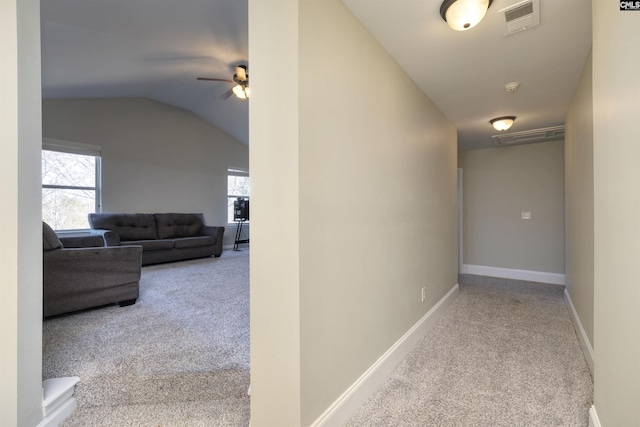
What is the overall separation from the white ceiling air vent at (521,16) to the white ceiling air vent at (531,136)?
2.55m

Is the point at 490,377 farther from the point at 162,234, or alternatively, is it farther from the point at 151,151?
the point at 151,151

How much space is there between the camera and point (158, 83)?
15.2 ft

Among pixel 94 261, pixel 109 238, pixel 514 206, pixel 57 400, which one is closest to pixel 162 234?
pixel 109 238

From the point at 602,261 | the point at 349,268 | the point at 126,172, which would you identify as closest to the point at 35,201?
the point at 349,268

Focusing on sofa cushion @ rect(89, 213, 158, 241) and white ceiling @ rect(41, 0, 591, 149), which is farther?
sofa cushion @ rect(89, 213, 158, 241)

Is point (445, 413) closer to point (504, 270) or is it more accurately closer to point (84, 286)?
point (84, 286)

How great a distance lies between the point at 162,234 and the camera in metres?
5.38

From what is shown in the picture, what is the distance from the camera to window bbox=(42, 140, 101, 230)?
4496 mm

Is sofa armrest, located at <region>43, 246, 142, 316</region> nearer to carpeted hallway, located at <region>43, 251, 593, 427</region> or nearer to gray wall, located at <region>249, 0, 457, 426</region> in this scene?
carpeted hallway, located at <region>43, 251, 593, 427</region>

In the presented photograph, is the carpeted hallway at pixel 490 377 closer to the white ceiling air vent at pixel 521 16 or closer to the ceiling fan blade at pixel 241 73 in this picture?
the white ceiling air vent at pixel 521 16

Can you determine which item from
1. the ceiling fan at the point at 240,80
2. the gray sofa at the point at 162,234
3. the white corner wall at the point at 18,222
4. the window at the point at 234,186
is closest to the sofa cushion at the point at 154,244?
the gray sofa at the point at 162,234

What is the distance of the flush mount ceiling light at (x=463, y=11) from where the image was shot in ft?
4.32

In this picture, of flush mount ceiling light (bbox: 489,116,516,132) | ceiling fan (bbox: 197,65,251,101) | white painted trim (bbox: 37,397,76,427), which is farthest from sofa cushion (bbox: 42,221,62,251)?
flush mount ceiling light (bbox: 489,116,516,132)

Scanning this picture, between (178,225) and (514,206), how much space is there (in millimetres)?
6272
